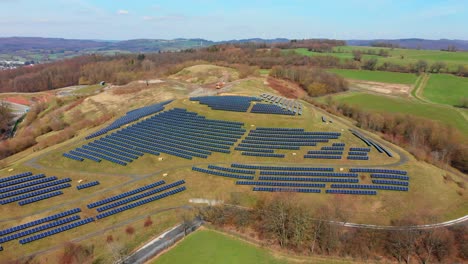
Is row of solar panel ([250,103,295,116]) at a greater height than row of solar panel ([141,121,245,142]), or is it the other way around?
row of solar panel ([250,103,295,116])

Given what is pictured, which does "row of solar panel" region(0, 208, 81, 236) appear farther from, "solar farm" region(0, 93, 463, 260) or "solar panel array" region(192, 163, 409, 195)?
"solar panel array" region(192, 163, 409, 195)

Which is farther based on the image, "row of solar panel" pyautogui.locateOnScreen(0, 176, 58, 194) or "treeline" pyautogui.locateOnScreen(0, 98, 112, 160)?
"treeline" pyautogui.locateOnScreen(0, 98, 112, 160)

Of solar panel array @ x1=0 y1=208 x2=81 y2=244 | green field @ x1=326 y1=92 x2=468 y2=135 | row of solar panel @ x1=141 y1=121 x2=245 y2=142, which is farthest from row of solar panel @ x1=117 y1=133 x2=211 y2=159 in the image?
green field @ x1=326 y1=92 x2=468 y2=135

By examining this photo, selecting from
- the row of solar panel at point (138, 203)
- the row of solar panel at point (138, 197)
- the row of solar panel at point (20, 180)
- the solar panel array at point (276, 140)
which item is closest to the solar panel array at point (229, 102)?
the solar panel array at point (276, 140)

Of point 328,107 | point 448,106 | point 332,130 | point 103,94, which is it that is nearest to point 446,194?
point 332,130

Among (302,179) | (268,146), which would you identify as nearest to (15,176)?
(268,146)

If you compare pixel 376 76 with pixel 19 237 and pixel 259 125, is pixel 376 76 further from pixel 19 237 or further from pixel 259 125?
pixel 19 237
